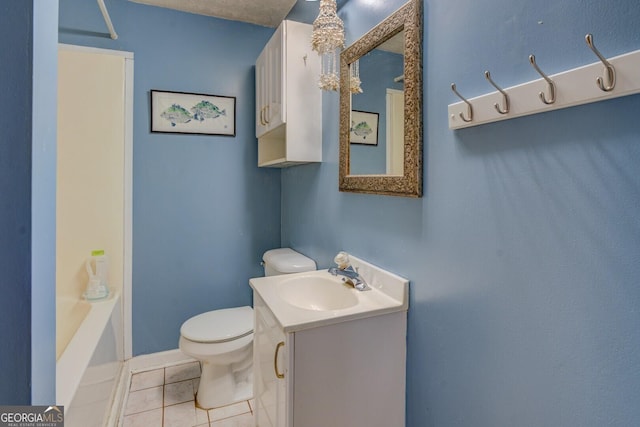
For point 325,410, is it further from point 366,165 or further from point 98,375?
point 98,375

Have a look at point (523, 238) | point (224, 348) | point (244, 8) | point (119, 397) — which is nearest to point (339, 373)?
point (523, 238)

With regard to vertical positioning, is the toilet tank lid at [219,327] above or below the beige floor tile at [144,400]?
above

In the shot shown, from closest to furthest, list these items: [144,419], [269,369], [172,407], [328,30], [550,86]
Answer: [550,86] → [269,369] → [328,30] → [144,419] → [172,407]

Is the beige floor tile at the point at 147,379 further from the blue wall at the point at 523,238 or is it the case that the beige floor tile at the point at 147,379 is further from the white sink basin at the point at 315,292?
the blue wall at the point at 523,238

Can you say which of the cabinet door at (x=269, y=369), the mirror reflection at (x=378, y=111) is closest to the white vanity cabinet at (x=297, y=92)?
the mirror reflection at (x=378, y=111)

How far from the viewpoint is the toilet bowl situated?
1.75 meters

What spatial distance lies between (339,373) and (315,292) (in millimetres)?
464

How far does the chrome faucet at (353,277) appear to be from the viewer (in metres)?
1.39

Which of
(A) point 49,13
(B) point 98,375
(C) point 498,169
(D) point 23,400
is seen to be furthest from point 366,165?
(B) point 98,375

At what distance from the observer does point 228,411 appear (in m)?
1.83

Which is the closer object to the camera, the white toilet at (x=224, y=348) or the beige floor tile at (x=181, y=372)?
the white toilet at (x=224, y=348)

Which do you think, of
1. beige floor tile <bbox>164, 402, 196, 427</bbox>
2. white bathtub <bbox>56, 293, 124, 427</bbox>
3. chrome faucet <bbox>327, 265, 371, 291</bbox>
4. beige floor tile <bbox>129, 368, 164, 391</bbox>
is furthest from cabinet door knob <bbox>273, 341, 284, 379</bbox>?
beige floor tile <bbox>129, 368, 164, 391</bbox>

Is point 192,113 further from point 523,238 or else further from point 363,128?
point 523,238

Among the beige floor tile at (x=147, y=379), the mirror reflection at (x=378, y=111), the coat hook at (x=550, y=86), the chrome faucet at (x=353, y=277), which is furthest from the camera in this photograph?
the beige floor tile at (x=147, y=379)
